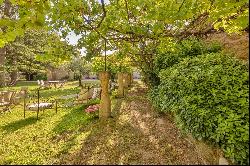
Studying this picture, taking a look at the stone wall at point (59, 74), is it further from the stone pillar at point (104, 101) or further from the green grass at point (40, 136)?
the stone pillar at point (104, 101)

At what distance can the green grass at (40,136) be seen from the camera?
24.2 feet

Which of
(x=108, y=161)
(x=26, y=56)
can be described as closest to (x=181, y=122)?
(x=108, y=161)

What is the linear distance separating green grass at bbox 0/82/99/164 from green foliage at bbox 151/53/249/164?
321cm

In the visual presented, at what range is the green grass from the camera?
24.2 ft

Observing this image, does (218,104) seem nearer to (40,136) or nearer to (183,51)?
(40,136)

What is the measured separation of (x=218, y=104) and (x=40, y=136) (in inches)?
Result: 223

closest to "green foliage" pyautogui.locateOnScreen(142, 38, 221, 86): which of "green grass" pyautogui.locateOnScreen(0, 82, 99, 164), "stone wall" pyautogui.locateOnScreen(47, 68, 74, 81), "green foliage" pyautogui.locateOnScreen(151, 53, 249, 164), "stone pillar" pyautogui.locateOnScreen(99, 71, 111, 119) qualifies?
"stone pillar" pyautogui.locateOnScreen(99, 71, 111, 119)

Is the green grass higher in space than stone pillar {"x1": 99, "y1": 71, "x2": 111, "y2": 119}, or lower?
lower

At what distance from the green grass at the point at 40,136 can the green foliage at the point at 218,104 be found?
3211 millimetres

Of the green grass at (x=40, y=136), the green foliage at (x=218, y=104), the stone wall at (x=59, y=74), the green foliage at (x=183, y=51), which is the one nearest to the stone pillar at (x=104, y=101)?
the green grass at (x=40, y=136)

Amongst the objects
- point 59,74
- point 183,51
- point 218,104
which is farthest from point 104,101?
point 59,74

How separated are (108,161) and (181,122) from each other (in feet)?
7.14

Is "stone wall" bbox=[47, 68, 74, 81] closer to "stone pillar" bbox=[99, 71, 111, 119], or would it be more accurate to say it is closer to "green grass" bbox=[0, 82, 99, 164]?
"green grass" bbox=[0, 82, 99, 164]

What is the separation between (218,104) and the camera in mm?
6609
